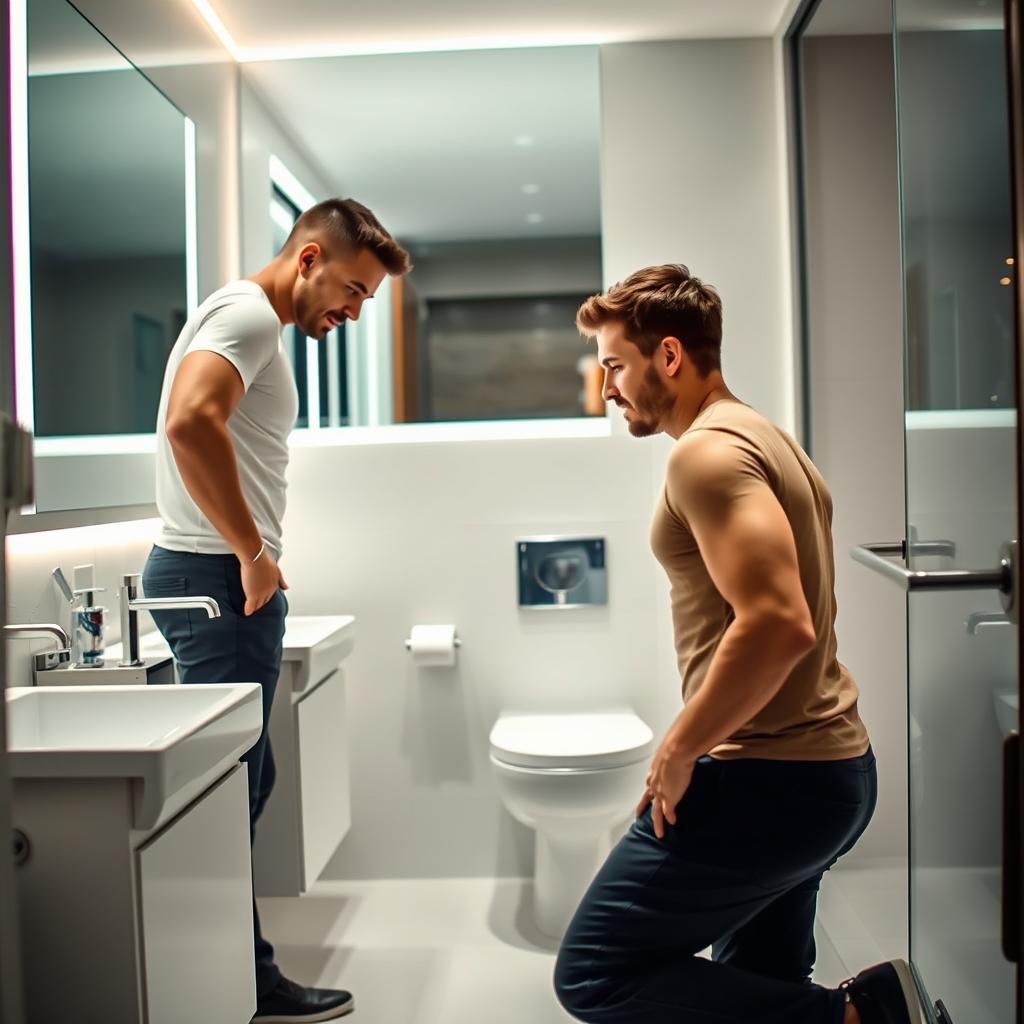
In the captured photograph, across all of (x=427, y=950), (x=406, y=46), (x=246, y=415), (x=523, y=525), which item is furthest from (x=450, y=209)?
(x=427, y=950)

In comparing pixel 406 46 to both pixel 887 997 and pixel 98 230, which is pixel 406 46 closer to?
pixel 98 230

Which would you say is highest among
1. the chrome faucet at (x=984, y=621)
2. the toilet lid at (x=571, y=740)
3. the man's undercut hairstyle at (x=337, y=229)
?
the man's undercut hairstyle at (x=337, y=229)

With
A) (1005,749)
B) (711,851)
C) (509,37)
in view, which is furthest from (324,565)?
(1005,749)

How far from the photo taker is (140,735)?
157 cm

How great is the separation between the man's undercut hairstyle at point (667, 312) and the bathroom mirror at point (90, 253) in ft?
3.53

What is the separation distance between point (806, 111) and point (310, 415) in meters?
1.74

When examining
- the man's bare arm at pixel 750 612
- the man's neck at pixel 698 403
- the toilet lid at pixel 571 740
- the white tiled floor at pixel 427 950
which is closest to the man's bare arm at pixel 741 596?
the man's bare arm at pixel 750 612

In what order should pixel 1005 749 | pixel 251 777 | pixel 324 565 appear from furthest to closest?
pixel 324 565
pixel 251 777
pixel 1005 749

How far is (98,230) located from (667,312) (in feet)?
4.16

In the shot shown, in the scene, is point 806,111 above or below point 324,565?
above

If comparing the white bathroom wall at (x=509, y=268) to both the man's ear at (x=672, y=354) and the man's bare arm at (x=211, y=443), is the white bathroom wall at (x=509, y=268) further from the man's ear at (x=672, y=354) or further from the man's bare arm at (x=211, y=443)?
the man's ear at (x=672, y=354)

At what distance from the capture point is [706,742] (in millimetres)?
1258

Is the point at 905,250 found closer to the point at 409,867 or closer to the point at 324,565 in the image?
the point at 324,565

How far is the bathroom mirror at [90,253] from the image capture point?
73.2 inches
